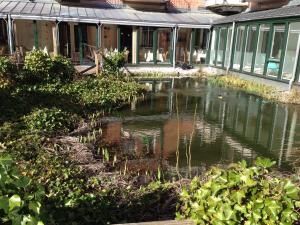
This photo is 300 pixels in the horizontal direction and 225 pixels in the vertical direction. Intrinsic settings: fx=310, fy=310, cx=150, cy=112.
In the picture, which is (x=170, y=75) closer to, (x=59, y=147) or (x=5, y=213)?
(x=59, y=147)

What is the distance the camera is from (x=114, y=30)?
81.3ft

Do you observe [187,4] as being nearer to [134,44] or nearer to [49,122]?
[134,44]

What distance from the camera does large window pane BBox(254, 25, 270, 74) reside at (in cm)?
1745

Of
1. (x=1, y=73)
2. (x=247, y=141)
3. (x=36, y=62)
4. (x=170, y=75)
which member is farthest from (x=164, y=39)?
(x=247, y=141)

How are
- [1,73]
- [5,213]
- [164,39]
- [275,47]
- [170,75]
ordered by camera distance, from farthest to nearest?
[164,39] < [170,75] < [275,47] < [1,73] < [5,213]

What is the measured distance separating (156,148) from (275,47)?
11771 mm

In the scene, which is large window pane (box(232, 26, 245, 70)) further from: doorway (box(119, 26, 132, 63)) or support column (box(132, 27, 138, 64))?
doorway (box(119, 26, 132, 63))

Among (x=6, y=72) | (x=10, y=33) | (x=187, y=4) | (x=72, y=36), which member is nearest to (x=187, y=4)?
(x=187, y=4)

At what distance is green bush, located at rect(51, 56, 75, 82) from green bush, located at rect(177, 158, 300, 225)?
38.8ft

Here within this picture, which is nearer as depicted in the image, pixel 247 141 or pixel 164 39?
pixel 247 141

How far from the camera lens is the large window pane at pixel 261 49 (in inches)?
687

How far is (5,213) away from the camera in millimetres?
2301

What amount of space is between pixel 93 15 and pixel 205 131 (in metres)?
14.6

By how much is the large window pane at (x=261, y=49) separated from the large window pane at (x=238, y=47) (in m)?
1.87
